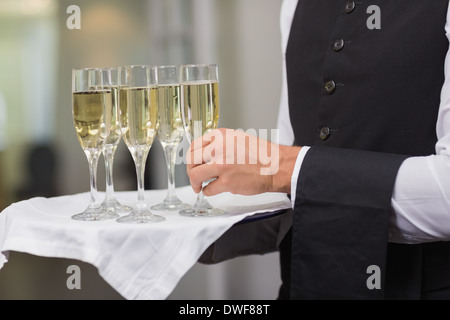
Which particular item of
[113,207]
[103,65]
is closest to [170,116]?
[113,207]

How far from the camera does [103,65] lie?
431cm

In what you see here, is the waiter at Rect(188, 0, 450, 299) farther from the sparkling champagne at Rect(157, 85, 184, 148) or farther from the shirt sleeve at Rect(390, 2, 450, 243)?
the sparkling champagne at Rect(157, 85, 184, 148)

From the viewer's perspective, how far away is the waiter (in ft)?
4.03

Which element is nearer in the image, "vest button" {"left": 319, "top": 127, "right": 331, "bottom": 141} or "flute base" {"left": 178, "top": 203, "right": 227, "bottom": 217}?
"flute base" {"left": 178, "top": 203, "right": 227, "bottom": 217}

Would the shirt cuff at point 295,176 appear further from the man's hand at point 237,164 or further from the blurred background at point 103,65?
the blurred background at point 103,65

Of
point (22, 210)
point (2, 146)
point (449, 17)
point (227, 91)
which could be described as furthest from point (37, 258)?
point (449, 17)

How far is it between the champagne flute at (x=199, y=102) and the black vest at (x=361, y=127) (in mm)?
202

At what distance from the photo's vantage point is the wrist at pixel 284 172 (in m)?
1.28

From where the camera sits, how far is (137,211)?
1.26 meters

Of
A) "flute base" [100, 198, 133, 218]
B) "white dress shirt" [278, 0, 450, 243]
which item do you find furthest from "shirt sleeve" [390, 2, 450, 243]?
"flute base" [100, 198, 133, 218]

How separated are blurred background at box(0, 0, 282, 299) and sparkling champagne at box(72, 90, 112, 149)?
217 centimetres

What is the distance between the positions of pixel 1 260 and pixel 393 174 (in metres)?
0.73

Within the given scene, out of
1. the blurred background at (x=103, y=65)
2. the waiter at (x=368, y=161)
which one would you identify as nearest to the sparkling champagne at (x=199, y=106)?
the waiter at (x=368, y=161)

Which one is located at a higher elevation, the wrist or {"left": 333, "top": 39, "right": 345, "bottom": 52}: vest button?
{"left": 333, "top": 39, "right": 345, "bottom": 52}: vest button
